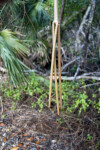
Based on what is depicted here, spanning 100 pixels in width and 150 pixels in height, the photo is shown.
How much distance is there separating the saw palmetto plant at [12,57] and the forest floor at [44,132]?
76 cm

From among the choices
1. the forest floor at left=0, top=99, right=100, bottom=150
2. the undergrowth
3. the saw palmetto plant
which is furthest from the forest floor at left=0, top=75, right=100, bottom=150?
the saw palmetto plant

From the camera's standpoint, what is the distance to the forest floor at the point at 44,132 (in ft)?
7.02

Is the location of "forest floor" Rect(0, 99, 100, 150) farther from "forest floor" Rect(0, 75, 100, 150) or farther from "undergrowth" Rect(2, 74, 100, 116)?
"undergrowth" Rect(2, 74, 100, 116)

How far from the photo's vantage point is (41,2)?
3.21m

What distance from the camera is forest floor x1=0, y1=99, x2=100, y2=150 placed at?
2.14 meters

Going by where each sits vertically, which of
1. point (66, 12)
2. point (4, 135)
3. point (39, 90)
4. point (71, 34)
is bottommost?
point (4, 135)

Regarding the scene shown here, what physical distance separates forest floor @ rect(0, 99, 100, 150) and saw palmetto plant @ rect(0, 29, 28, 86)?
76 cm

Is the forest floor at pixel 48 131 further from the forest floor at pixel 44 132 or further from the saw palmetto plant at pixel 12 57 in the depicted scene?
the saw palmetto plant at pixel 12 57

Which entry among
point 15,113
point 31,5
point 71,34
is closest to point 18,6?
point 31,5

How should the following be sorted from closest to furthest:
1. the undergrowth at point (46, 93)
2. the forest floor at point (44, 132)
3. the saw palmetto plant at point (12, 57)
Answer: the forest floor at point (44, 132)
the saw palmetto plant at point (12, 57)
the undergrowth at point (46, 93)

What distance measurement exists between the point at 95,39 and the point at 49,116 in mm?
2943

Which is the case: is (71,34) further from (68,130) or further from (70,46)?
(68,130)

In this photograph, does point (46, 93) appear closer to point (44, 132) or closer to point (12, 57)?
point (44, 132)

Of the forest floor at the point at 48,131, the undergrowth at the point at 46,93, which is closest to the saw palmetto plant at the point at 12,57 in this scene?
the undergrowth at the point at 46,93
